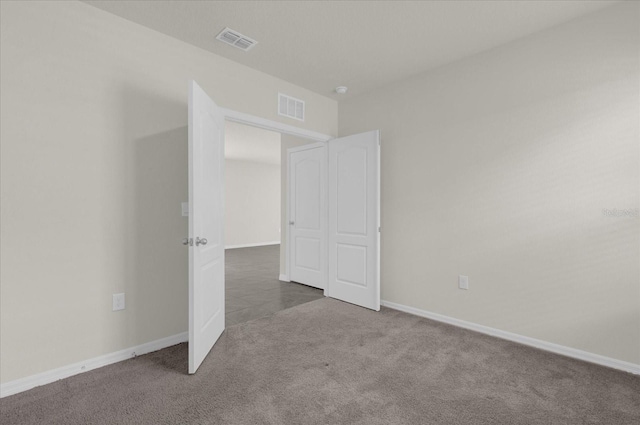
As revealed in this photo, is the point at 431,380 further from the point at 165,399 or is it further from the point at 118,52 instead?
the point at 118,52

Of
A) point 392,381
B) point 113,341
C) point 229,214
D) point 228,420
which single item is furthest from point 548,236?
point 229,214

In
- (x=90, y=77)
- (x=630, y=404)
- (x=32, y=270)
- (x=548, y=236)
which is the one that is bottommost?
(x=630, y=404)


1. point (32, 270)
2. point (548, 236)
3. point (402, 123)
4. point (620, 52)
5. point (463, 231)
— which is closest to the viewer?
point (32, 270)

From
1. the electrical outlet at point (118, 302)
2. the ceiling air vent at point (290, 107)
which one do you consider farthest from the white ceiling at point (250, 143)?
the electrical outlet at point (118, 302)

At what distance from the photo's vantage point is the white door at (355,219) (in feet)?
11.5

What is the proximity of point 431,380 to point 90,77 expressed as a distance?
325 centimetres

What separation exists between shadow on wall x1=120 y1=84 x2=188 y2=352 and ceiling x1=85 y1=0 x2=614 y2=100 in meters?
0.64

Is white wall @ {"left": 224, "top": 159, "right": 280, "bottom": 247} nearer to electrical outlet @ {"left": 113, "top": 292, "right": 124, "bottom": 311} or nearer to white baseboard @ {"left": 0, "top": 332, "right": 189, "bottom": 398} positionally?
white baseboard @ {"left": 0, "top": 332, "right": 189, "bottom": 398}

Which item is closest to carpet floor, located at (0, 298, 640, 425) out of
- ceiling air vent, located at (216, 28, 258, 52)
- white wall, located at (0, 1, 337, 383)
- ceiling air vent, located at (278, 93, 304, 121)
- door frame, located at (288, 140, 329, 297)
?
white wall, located at (0, 1, 337, 383)

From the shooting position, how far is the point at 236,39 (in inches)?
105

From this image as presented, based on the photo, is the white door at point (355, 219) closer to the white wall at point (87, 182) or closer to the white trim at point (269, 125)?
the white trim at point (269, 125)

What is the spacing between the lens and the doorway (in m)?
4.03

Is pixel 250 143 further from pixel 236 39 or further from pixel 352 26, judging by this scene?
pixel 352 26

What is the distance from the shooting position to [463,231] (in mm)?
3059
